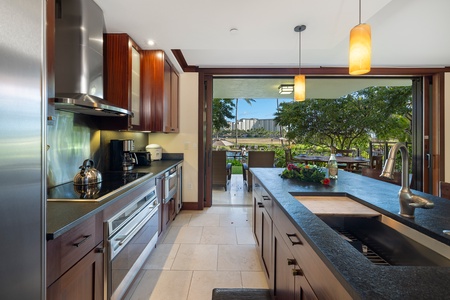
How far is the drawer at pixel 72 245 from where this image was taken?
99 cm

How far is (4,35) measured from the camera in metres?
0.71

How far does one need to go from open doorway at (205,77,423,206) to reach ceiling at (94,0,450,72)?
0.86 meters

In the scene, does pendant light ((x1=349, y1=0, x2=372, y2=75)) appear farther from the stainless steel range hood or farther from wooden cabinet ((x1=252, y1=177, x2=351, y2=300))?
the stainless steel range hood

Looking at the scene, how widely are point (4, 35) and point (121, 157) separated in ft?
6.97

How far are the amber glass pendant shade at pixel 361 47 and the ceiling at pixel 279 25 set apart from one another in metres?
0.56

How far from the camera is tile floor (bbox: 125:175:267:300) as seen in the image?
6.52ft

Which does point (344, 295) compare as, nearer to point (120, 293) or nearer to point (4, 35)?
point (4, 35)

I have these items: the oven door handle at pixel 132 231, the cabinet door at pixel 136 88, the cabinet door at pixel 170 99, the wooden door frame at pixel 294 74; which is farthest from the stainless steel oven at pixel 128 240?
the wooden door frame at pixel 294 74

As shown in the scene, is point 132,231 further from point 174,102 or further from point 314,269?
point 174,102

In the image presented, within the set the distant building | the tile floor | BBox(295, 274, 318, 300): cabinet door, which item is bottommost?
the tile floor

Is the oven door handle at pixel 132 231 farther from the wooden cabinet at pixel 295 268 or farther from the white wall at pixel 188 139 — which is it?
the white wall at pixel 188 139

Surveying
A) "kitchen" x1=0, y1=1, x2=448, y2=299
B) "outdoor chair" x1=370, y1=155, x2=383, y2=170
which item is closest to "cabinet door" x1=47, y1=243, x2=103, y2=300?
"kitchen" x1=0, y1=1, x2=448, y2=299

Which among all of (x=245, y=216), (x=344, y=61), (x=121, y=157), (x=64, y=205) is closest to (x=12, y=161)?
(x=64, y=205)

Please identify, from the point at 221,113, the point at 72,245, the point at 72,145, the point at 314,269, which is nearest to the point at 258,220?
the point at 314,269
